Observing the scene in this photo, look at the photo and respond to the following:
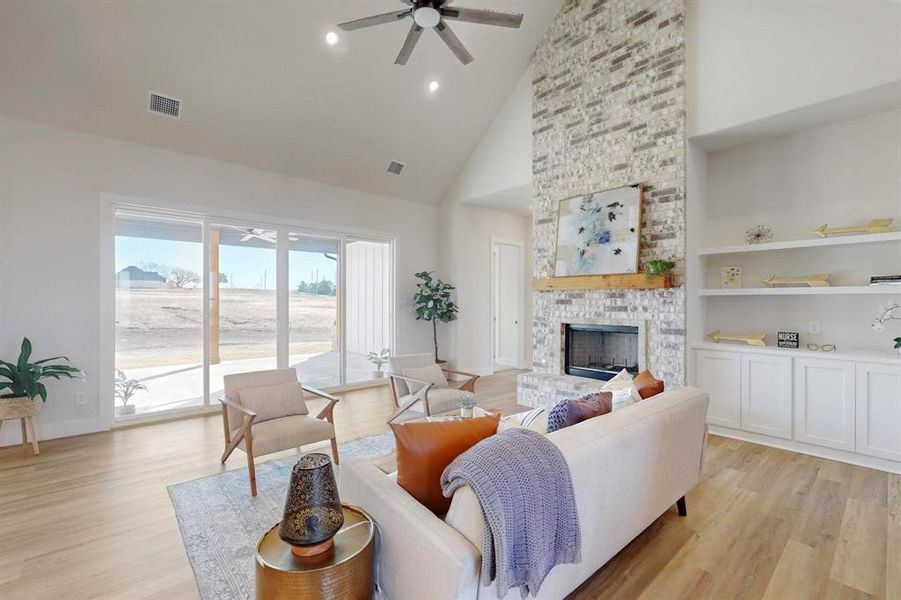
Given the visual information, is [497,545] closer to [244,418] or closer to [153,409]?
[244,418]

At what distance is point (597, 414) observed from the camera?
2127mm

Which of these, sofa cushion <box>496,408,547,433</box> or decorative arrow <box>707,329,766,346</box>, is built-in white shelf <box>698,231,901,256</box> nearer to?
decorative arrow <box>707,329,766,346</box>

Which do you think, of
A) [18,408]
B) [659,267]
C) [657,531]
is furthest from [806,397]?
[18,408]

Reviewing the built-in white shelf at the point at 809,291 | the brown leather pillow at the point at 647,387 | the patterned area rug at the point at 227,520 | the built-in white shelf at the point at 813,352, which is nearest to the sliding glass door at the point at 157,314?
the patterned area rug at the point at 227,520

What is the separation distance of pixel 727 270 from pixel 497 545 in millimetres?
4411

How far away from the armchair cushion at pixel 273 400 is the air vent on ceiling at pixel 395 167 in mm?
3739

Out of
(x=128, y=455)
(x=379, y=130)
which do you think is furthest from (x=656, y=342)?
(x=128, y=455)

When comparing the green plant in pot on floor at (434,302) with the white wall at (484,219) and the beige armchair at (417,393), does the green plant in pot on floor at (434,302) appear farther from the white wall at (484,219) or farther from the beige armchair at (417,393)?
the beige armchair at (417,393)

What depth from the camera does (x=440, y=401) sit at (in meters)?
3.90

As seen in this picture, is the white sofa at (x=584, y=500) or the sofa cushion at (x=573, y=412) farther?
the sofa cushion at (x=573, y=412)

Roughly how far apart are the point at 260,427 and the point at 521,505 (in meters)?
2.46

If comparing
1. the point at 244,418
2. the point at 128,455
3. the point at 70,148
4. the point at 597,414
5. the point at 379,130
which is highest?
the point at 379,130

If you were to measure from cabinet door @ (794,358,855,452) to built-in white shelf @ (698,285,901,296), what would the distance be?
1.99 feet

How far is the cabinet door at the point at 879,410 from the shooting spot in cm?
322
